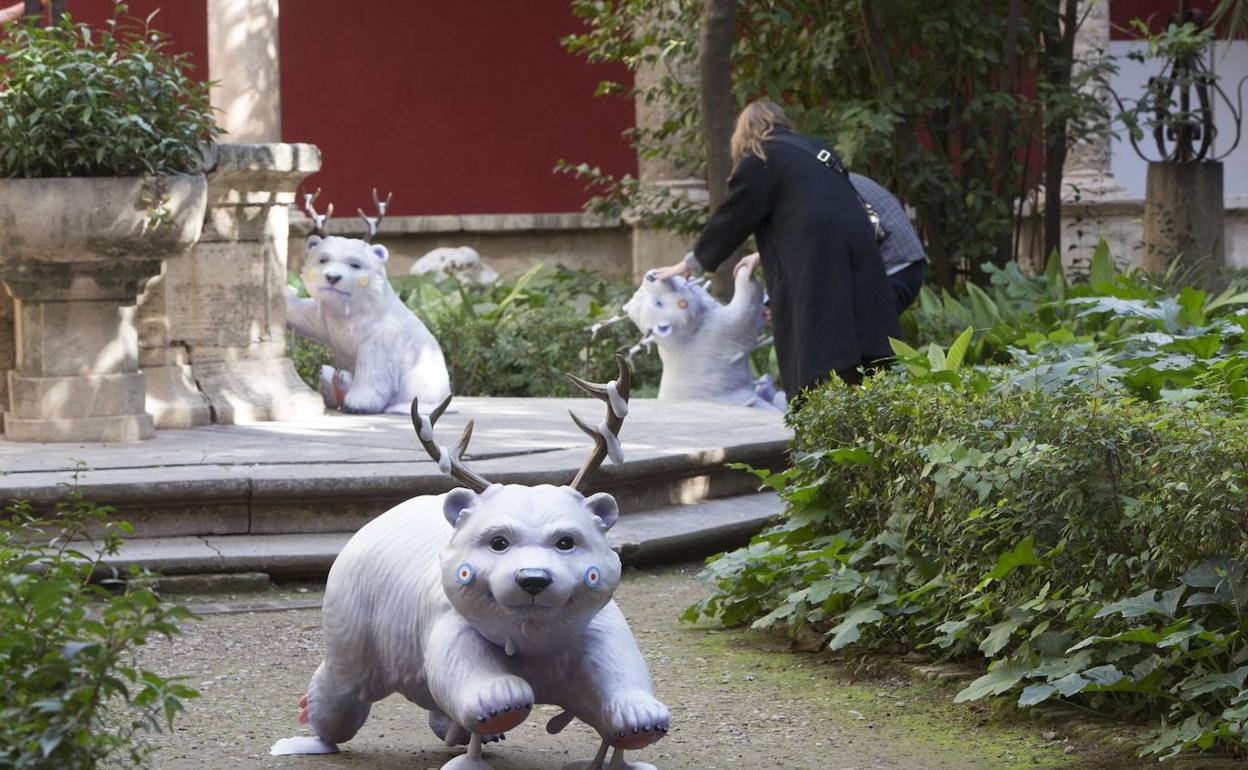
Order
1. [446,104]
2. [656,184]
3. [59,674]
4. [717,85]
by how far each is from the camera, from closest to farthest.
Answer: [59,674] < [717,85] < [656,184] < [446,104]

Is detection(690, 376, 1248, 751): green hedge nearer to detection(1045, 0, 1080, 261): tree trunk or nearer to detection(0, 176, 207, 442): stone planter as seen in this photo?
detection(0, 176, 207, 442): stone planter

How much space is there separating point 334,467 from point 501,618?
295 centimetres

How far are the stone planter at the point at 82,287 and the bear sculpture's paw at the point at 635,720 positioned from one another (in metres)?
3.82

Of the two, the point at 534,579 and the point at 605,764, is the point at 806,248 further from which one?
the point at 534,579

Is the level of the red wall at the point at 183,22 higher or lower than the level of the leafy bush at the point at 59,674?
higher

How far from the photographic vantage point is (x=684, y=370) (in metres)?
8.65

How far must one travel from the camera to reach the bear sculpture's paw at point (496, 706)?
323 centimetres

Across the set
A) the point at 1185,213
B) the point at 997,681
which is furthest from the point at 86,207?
the point at 1185,213

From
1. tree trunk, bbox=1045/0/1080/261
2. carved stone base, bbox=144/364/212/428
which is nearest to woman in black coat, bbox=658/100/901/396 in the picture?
carved stone base, bbox=144/364/212/428

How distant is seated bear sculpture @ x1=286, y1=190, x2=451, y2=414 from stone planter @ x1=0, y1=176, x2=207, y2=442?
34.7 inches

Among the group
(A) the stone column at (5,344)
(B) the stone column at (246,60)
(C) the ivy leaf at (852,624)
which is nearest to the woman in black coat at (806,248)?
(C) the ivy leaf at (852,624)

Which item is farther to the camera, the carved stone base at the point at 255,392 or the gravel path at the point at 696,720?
the carved stone base at the point at 255,392

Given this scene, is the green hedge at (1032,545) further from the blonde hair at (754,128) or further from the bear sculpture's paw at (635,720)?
the blonde hair at (754,128)

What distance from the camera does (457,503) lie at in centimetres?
342
